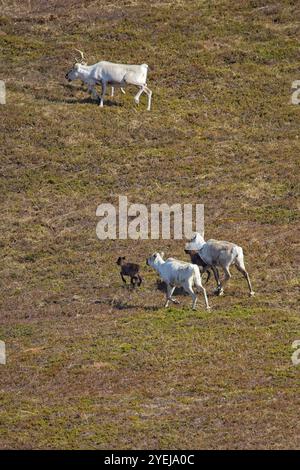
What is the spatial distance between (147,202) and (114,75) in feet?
23.2

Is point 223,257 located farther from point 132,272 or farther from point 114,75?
point 114,75

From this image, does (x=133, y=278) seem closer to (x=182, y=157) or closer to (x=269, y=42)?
(x=182, y=157)

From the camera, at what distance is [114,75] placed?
145 ft

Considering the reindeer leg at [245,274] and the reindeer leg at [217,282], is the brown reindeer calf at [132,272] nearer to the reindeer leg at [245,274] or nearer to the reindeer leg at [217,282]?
the reindeer leg at [217,282]

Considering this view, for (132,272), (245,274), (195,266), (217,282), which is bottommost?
(217,282)

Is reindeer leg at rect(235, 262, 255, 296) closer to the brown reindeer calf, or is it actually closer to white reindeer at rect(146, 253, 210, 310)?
white reindeer at rect(146, 253, 210, 310)

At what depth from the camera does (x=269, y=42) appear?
50875mm

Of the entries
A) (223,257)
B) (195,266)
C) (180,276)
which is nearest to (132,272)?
(180,276)

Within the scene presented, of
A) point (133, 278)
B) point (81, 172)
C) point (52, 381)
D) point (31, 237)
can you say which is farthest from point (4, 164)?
point (52, 381)

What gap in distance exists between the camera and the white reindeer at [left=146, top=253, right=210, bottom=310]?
29.7m

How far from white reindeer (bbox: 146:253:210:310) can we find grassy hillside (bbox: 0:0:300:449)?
0.53 meters

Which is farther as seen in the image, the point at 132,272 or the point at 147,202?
the point at 147,202

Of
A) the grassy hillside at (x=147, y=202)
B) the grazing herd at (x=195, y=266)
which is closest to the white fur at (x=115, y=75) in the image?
the grassy hillside at (x=147, y=202)

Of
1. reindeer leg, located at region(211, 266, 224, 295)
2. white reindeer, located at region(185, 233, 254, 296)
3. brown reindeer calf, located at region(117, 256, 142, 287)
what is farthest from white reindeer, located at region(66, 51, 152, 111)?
reindeer leg, located at region(211, 266, 224, 295)
